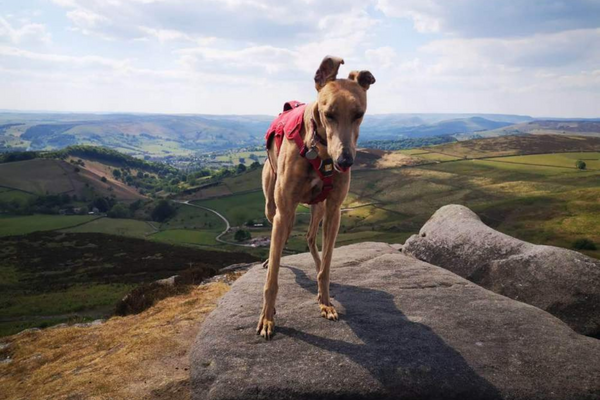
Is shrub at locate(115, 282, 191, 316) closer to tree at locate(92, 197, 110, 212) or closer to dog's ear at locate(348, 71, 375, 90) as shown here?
dog's ear at locate(348, 71, 375, 90)

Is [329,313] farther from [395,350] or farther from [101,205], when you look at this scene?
[101,205]

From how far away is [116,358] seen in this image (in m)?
10.6

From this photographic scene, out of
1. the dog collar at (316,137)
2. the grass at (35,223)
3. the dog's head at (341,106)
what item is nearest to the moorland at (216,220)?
the grass at (35,223)

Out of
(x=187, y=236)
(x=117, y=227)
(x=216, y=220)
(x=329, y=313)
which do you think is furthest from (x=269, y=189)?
(x=117, y=227)

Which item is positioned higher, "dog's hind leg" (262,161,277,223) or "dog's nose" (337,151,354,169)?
"dog's nose" (337,151,354,169)

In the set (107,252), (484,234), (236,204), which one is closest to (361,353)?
(484,234)

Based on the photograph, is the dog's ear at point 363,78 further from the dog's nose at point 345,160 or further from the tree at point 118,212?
the tree at point 118,212

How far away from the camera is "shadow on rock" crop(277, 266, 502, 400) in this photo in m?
7.59

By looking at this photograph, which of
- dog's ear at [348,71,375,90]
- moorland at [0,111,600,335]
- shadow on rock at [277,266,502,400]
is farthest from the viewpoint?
moorland at [0,111,600,335]

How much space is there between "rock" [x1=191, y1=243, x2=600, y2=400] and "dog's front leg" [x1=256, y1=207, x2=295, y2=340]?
0.34m

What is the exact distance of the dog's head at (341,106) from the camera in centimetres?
683

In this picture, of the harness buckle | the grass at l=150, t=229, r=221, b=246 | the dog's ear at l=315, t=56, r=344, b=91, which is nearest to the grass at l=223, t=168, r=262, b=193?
the grass at l=150, t=229, r=221, b=246

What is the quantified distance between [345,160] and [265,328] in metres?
4.84

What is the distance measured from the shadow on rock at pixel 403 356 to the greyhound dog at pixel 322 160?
0.97 meters
